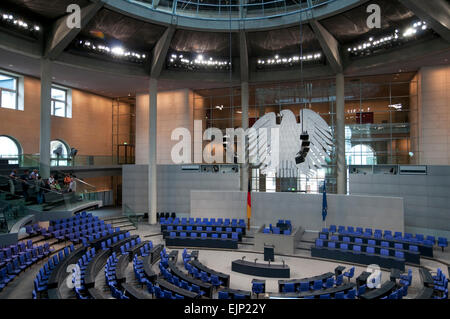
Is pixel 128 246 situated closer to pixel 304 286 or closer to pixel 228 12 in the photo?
pixel 304 286

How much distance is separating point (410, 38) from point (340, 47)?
436 cm

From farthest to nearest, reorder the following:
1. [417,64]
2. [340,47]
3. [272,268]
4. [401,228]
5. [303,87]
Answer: [303,87] < [340,47] < [417,64] < [401,228] < [272,268]

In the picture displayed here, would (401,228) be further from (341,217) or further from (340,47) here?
(340,47)

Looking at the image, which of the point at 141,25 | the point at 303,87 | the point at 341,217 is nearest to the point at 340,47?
the point at 303,87

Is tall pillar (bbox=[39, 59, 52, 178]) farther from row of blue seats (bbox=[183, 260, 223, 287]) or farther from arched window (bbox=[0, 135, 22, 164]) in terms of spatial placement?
row of blue seats (bbox=[183, 260, 223, 287])

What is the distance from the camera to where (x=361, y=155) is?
72.9ft

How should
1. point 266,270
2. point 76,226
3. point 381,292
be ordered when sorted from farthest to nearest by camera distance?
point 76,226
point 266,270
point 381,292

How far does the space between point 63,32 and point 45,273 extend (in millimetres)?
13424

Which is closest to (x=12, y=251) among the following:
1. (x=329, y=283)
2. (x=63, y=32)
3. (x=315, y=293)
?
(x=315, y=293)

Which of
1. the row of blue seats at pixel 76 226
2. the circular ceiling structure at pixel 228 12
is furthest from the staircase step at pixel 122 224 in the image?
the circular ceiling structure at pixel 228 12

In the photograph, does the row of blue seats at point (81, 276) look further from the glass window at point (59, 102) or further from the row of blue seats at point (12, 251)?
the glass window at point (59, 102)

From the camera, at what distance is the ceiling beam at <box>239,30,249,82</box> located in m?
20.3

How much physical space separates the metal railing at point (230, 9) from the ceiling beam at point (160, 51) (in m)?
1.28
